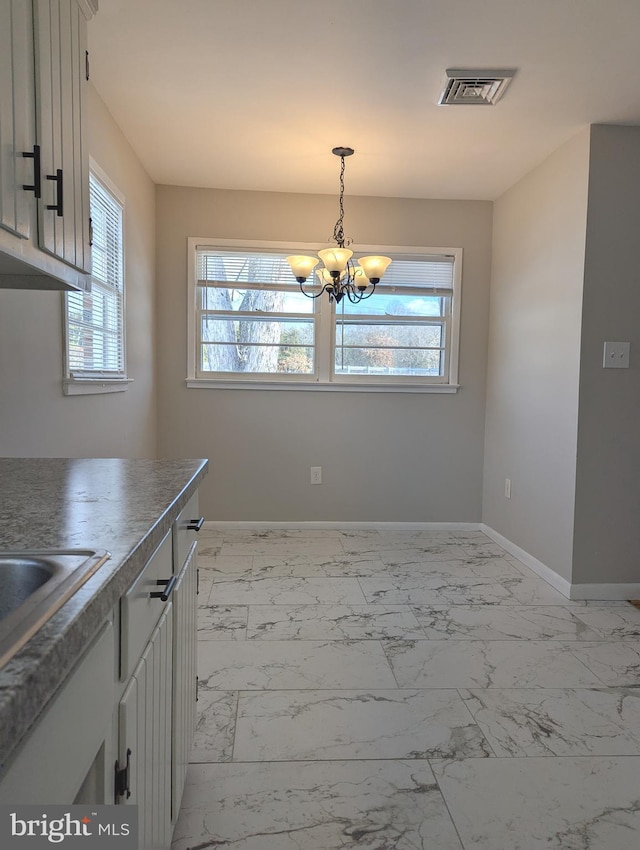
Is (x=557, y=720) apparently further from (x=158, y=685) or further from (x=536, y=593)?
(x=158, y=685)

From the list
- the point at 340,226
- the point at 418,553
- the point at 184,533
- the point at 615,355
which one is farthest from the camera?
the point at 340,226

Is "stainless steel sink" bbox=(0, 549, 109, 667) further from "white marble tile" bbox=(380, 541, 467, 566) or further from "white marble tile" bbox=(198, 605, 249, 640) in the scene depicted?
"white marble tile" bbox=(380, 541, 467, 566)

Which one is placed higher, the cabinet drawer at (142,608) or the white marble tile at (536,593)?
the cabinet drawer at (142,608)

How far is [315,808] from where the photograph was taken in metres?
1.41

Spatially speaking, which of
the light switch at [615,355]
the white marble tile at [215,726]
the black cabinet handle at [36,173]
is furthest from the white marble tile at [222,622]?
the light switch at [615,355]

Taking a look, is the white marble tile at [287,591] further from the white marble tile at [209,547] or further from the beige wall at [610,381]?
the beige wall at [610,381]

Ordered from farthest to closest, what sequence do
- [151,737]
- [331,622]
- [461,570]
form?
[461,570] < [331,622] < [151,737]

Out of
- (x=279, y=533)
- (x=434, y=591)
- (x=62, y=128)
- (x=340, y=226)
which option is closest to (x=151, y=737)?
(x=62, y=128)

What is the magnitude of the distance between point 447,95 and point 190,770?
2.96 meters

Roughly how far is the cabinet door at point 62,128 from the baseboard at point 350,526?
2.81 m

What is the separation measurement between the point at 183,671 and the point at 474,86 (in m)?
2.70

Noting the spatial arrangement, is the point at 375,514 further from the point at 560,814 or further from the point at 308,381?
the point at 560,814

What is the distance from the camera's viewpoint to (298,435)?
160 inches

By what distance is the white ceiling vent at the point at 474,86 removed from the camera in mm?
2332
